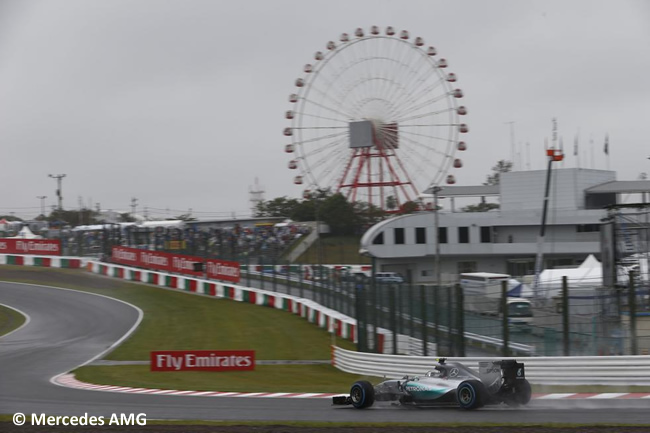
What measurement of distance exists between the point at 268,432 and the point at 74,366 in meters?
13.6

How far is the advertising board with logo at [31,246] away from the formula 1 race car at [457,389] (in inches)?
1607

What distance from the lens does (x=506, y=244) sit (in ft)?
190

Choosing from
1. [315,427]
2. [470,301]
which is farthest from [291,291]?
[315,427]

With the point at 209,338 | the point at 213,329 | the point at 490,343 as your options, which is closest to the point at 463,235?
the point at 213,329

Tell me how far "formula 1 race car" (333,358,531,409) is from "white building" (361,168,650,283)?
138 feet

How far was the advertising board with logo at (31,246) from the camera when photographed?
50.0 meters

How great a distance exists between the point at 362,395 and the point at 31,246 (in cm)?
4276

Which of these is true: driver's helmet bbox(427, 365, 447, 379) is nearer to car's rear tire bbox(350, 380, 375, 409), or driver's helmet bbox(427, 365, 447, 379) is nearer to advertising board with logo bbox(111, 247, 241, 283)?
car's rear tire bbox(350, 380, 375, 409)

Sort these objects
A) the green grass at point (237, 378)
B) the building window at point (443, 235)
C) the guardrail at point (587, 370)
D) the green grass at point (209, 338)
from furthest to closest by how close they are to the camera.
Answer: the building window at point (443, 235) < the green grass at point (209, 338) < the green grass at point (237, 378) < the guardrail at point (587, 370)

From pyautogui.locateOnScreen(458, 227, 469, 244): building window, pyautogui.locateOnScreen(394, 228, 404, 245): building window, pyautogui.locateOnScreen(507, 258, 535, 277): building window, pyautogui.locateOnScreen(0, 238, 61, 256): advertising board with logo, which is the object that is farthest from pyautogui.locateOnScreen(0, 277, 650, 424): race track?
pyautogui.locateOnScreen(507, 258, 535, 277): building window

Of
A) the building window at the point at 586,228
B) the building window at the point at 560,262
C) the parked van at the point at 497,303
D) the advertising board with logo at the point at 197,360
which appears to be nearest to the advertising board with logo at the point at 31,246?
the advertising board with logo at the point at 197,360

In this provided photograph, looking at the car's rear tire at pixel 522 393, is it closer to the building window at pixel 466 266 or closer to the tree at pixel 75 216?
the building window at pixel 466 266

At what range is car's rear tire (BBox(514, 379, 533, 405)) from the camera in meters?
12.5

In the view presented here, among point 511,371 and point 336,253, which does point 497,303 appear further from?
point 336,253
